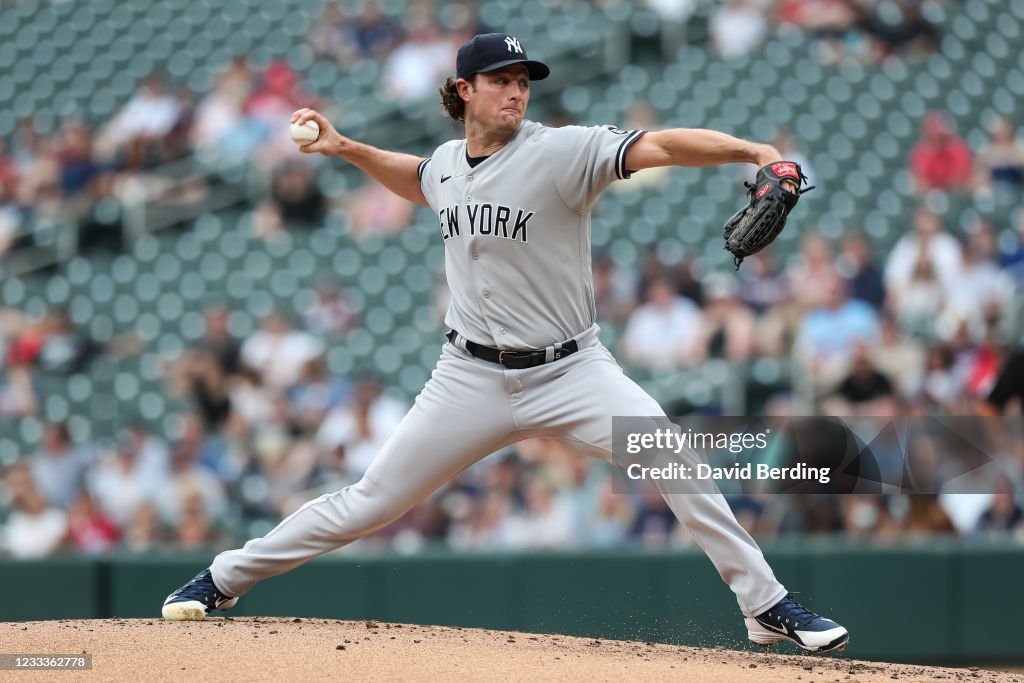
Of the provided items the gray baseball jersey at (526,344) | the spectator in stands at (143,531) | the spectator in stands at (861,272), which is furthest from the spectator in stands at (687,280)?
the gray baseball jersey at (526,344)

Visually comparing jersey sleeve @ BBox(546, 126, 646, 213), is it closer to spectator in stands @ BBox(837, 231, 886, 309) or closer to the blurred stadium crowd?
the blurred stadium crowd

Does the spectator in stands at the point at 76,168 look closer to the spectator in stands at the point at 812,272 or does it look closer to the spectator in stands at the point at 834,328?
the spectator in stands at the point at 812,272

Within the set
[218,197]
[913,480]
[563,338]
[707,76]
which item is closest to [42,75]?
[218,197]

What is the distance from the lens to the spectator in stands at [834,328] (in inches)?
291

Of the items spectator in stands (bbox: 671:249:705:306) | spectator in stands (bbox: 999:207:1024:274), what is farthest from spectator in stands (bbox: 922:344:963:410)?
spectator in stands (bbox: 671:249:705:306)

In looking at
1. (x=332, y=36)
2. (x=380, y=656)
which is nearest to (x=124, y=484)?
(x=380, y=656)

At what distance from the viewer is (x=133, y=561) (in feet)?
22.4

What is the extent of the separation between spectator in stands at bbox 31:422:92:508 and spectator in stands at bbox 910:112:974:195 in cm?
547

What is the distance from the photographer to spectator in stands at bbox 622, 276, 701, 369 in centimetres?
791

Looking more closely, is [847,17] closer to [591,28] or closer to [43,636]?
[591,28]

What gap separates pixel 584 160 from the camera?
3.87 metres

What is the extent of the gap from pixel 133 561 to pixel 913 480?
3670 mm

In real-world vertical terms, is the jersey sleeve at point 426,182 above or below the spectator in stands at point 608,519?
above

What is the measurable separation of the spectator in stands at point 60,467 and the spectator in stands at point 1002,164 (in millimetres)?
5710
